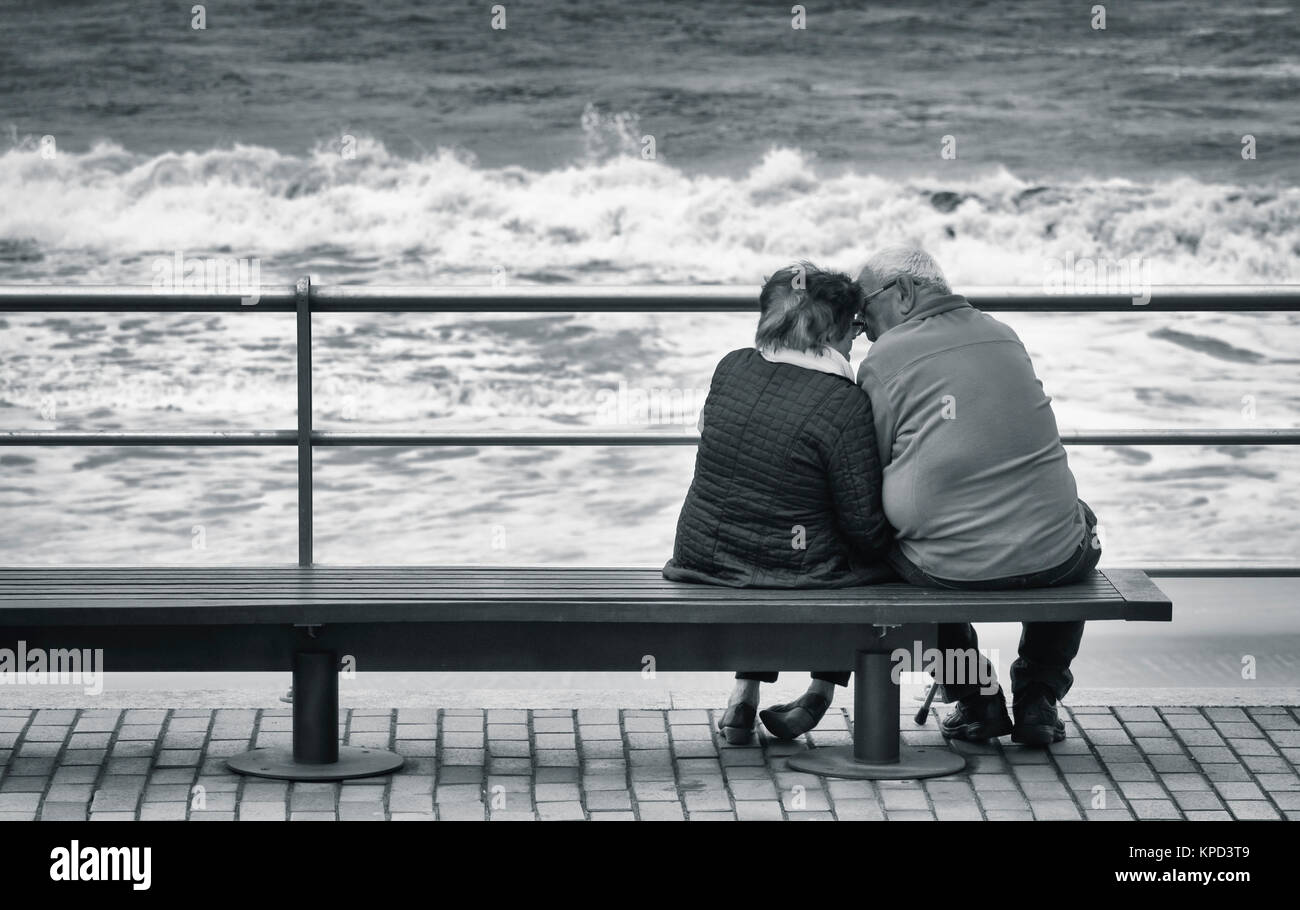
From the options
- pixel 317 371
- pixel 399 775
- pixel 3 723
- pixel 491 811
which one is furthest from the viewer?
pixel 317 371

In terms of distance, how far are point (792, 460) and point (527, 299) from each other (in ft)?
3.40

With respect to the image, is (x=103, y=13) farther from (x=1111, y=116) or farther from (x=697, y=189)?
(x=1111, y=116)

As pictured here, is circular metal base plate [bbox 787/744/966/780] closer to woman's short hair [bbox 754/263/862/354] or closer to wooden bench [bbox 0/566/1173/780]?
wooden bench [bbox 0/566/1173/780]

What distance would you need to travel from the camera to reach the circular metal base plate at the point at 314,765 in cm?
408

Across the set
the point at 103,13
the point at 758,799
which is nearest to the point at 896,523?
the point at 758,799

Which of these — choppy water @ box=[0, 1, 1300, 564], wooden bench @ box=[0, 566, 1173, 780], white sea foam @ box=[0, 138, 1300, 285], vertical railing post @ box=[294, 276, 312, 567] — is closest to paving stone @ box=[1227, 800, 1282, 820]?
wooden bench @ box=[0, 566, 1173, 780]

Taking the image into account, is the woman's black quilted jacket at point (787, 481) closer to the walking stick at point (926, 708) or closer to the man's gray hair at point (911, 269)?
the man's gray hair at point (911, 269)

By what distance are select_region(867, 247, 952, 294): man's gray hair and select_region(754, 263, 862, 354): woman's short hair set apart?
101mm

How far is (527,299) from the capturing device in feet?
16.0

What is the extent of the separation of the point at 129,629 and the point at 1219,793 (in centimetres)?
218

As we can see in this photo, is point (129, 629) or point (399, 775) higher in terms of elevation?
point (129, 629)

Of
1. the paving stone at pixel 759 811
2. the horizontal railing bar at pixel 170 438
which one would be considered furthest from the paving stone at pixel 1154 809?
the horizontal railing bar at pixel 170 438

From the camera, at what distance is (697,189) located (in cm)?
2208

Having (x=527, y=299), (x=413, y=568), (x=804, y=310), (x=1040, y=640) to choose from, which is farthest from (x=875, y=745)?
(x=527, y=299)
